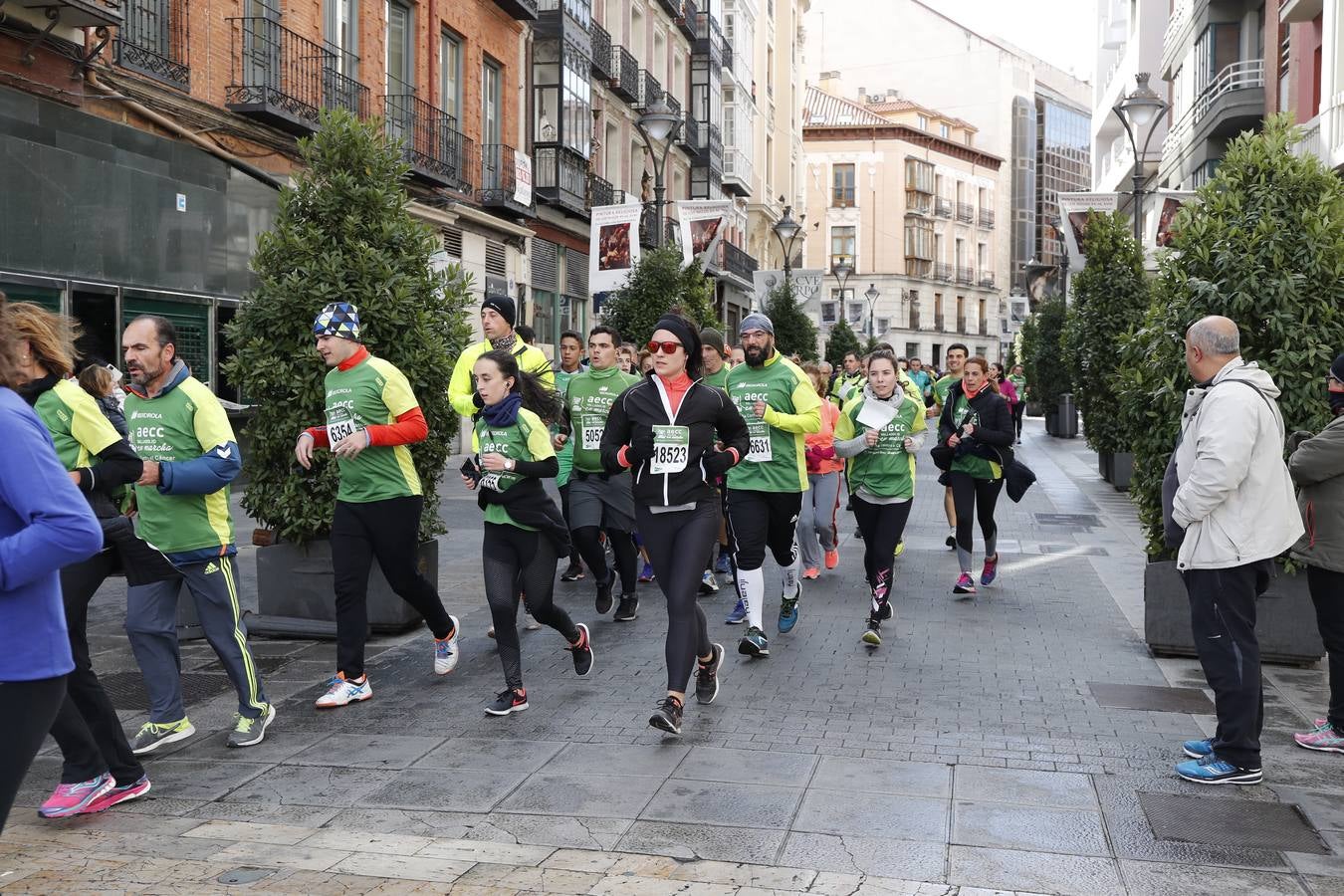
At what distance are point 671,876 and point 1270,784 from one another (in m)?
2.55

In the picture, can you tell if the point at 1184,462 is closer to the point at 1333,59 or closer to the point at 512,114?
the point at 1333,59

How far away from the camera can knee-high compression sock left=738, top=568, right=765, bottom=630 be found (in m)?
7.57

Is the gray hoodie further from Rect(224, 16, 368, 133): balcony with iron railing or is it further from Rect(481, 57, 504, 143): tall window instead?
Rect(481, 57, 504, 143): tall window

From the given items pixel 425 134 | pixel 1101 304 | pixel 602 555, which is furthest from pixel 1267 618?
pixel 425 134

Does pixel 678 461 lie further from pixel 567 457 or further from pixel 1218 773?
pixel 567 457

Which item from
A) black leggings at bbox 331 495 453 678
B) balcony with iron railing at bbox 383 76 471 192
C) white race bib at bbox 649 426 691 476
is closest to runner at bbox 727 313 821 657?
white race bib at bbox 649 426 691 476

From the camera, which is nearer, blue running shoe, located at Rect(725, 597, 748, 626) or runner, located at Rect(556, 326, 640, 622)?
blue running shoe, located at Rect(725, 597, 748, 626)

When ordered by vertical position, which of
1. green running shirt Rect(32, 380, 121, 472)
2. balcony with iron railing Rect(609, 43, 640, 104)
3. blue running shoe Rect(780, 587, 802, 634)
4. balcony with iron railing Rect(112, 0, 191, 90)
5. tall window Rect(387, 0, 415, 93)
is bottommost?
blue running shoe Rect(780, 587, 802, 634)

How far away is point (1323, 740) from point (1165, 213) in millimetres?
15564

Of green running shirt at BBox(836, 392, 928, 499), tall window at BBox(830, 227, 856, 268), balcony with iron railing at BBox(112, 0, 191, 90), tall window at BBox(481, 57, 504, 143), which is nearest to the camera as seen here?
green running shirt at BBox(836, 392, 928, 499)

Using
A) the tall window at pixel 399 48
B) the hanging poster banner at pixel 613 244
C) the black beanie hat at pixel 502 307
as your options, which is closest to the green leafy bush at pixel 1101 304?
the hanging poster banner at pixel 613 244

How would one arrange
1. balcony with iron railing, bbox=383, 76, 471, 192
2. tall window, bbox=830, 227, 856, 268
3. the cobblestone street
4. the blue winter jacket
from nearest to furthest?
1. the blue winter jacket
2. the cobblestone street
3. balcony with iron railing, bbox=383, 76, 471, 192
4. tall window, bbox=830, 227, 856, 268

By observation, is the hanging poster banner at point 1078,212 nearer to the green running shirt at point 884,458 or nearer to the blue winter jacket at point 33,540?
the green running shirt at point 884,458

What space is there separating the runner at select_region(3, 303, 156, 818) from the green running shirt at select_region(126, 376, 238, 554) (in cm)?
32
